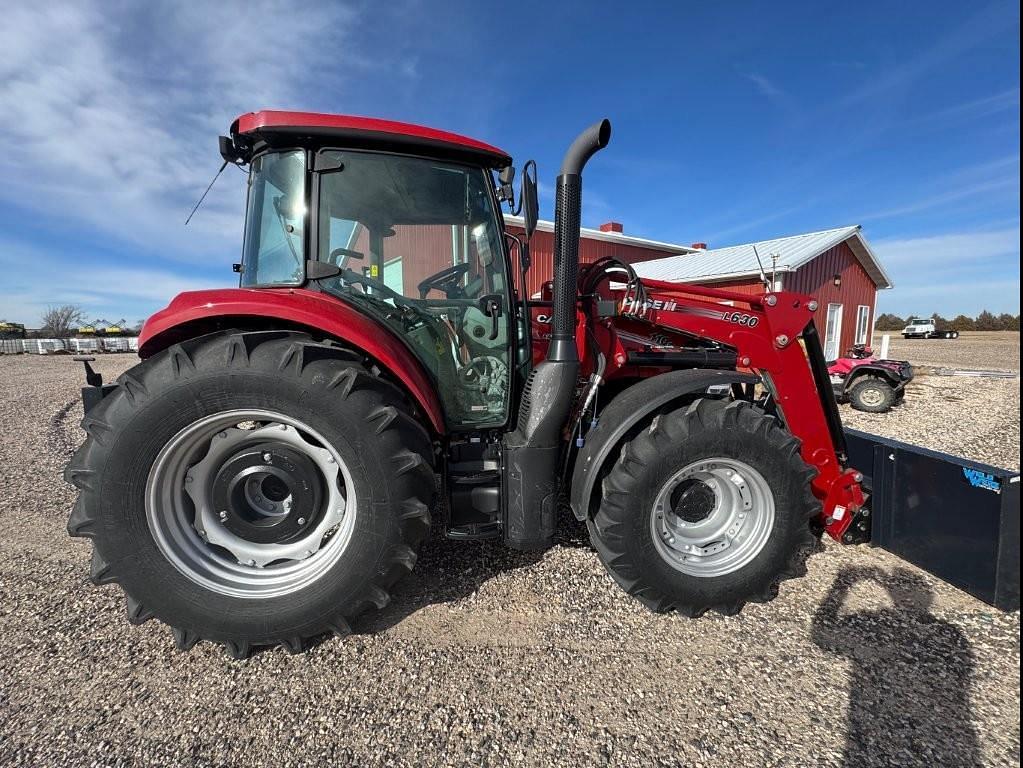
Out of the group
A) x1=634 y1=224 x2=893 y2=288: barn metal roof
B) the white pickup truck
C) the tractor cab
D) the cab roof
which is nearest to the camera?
the cab roof

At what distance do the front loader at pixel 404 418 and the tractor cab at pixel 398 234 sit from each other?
11mm

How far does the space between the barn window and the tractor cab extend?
Result: 1935 cm

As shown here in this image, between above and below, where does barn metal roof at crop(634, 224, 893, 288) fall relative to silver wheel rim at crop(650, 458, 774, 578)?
above

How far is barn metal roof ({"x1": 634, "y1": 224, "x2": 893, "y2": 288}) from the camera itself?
1494 cm

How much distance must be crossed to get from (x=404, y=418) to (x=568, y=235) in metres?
1.10

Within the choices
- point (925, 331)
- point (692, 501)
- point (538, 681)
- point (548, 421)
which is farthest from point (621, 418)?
point (925, 331)

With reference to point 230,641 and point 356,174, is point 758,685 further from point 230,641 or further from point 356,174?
point 356,174

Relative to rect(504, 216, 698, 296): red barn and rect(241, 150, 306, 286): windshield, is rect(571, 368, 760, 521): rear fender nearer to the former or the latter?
rect(241, 150, 306, 286): windshield

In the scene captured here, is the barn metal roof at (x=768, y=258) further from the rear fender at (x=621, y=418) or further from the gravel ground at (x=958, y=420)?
the rear fender at (x=621, y=418)

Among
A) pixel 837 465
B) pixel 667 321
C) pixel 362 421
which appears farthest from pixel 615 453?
pixel 837 465

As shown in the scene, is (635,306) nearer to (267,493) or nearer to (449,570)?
(449,570)

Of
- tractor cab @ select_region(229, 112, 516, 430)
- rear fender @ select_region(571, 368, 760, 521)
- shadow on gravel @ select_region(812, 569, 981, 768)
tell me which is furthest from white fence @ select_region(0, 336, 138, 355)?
shadow on gravel @ select_region(812, 569, 981, 768)

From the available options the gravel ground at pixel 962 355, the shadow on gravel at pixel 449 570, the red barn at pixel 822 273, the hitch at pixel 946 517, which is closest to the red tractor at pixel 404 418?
the hitch at pixel 946 517

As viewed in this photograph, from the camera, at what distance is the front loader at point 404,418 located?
1.94 meters
